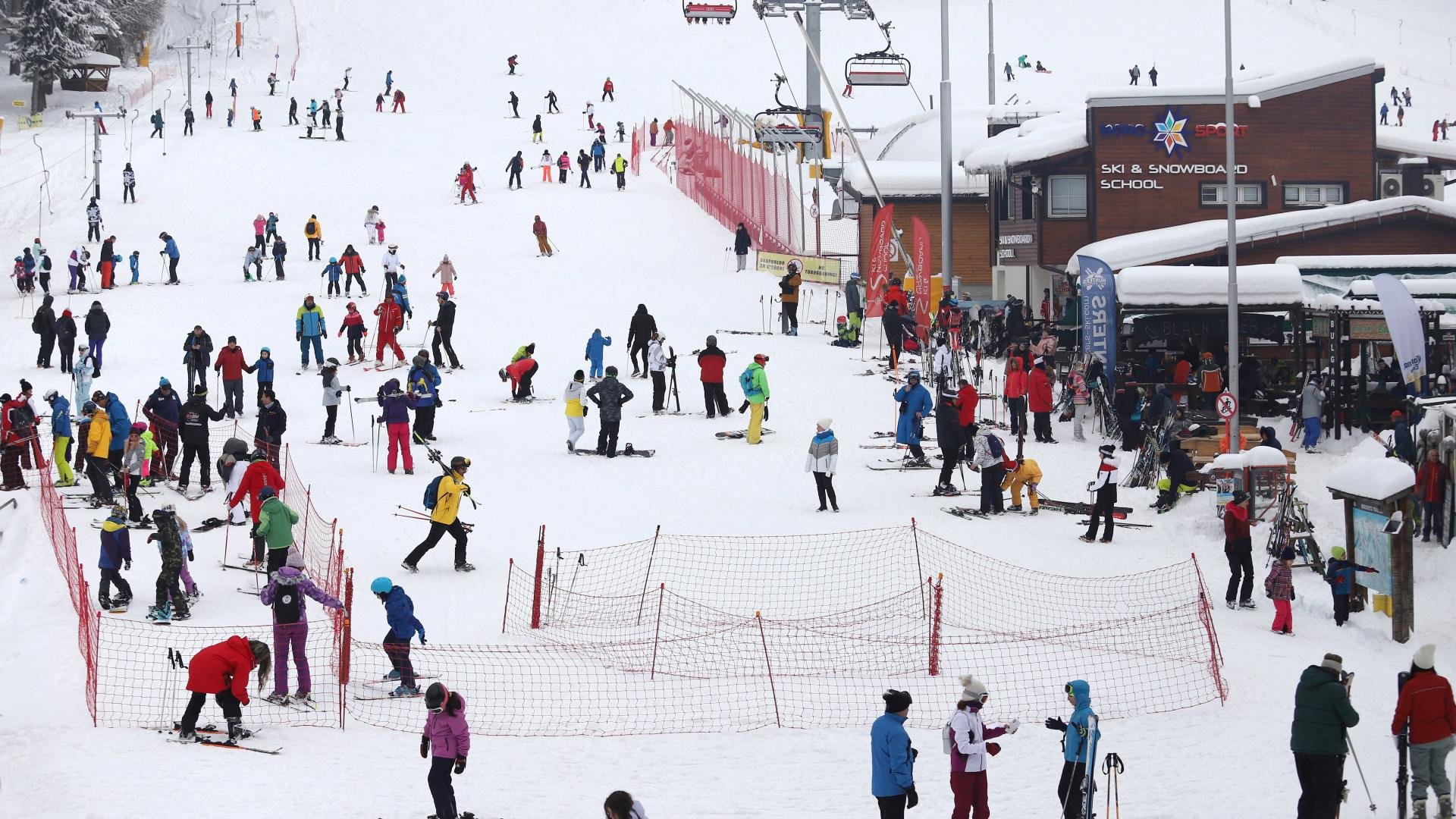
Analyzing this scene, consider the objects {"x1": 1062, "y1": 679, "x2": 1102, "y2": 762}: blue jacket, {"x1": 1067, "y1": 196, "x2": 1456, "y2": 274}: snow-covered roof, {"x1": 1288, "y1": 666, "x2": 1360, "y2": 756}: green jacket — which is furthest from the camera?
{"x1": 1067, "y1": 196, "x2": 1456, "y2": 274}: snow-covered roof

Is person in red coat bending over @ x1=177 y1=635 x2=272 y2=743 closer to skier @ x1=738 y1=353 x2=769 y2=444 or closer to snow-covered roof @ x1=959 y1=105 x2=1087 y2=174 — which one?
skier @ x1=738 y1=353 x2=769 y2=444

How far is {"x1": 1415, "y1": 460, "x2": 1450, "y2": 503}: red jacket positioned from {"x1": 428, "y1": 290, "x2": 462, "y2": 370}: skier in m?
15.7

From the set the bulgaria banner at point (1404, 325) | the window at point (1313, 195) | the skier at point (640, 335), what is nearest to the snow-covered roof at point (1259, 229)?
the window at point (1313, 195)

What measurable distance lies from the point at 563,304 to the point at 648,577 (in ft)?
59.7

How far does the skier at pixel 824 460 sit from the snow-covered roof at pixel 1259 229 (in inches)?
435

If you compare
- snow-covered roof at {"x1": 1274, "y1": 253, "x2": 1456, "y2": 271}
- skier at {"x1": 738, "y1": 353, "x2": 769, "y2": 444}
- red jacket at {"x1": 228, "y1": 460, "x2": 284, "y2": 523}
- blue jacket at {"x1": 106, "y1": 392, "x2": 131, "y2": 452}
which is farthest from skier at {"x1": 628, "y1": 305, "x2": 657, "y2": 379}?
snow-covered roof at {"x1": 1274, "y1": 253, "x2": 1456, "y2": 271}

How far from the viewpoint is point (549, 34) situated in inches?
3174

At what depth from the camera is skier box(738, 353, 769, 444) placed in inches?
878

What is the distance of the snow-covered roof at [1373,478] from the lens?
15.0 m

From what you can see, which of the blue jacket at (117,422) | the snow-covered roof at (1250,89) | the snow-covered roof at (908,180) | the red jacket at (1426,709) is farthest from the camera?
the snow-covered roof at (908,180)

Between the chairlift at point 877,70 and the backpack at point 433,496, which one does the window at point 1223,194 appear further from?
the backpack at point 433,496

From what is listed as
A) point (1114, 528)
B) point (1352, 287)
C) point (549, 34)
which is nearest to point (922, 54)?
point (549, 34)

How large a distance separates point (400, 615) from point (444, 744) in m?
2.94

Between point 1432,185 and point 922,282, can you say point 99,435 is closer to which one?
point 922,282
